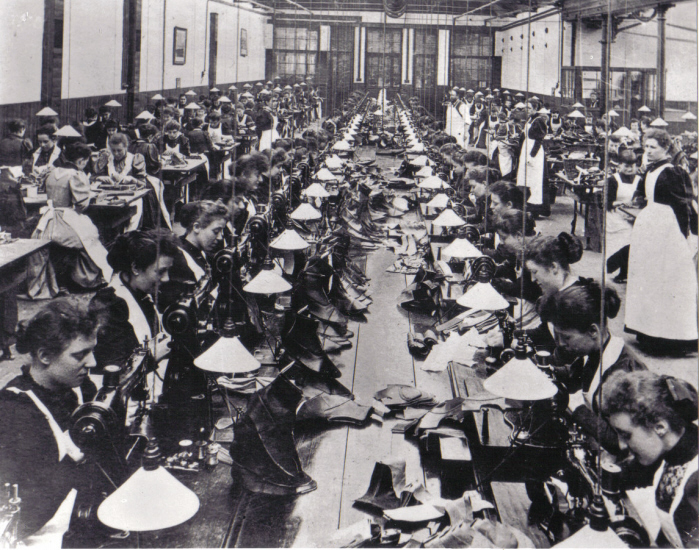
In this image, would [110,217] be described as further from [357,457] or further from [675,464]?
[675,464]

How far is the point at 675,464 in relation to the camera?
7.72 feet

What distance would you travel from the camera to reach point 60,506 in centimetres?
261

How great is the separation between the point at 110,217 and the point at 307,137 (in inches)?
167

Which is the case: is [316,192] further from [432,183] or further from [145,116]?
[145,116]

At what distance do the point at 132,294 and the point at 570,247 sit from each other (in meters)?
2.28

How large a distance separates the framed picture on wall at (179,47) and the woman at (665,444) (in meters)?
17.2

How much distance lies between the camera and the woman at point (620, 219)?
16.0 feet

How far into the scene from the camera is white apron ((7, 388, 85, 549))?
8.03ft

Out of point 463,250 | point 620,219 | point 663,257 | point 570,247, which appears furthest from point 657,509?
point 620,219

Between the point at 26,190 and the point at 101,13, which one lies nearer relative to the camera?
the point at 26,190

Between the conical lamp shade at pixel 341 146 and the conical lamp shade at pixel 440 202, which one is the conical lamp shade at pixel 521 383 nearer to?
the conical lamp shade at pixel 440 202

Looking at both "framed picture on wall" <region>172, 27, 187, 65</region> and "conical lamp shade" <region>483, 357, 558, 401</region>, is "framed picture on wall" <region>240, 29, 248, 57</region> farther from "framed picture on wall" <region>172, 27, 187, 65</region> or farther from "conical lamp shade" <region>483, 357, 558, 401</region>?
"conical lamp shade" <region>483, 357, 558, 401</region>

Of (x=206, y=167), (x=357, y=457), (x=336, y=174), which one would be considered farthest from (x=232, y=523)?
(x=206, y=167)

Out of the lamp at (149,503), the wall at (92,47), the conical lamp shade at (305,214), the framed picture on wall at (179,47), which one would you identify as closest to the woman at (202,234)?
the conical lamp shade at (305,214)
